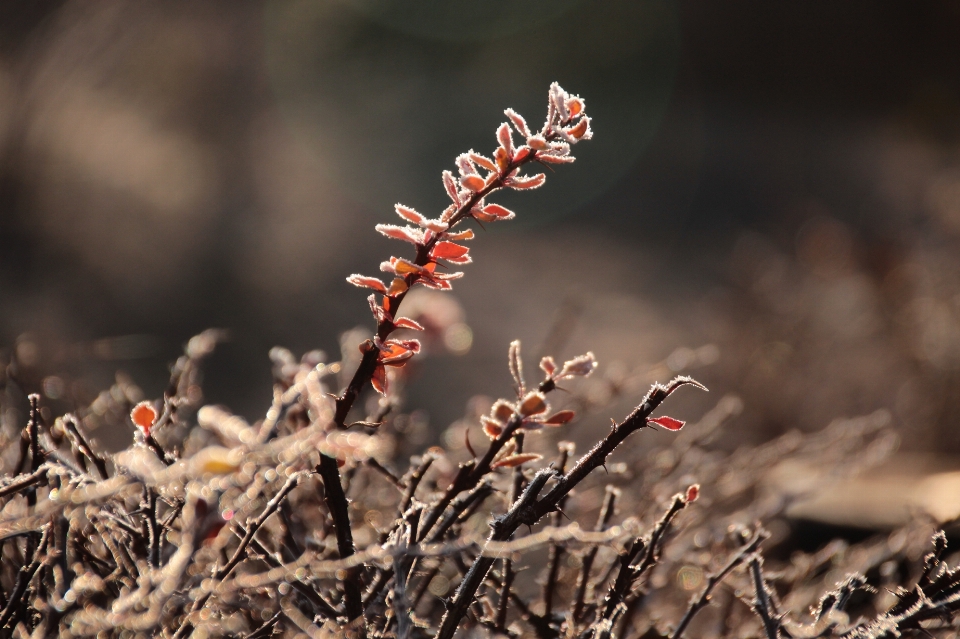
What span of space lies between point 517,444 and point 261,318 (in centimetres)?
435

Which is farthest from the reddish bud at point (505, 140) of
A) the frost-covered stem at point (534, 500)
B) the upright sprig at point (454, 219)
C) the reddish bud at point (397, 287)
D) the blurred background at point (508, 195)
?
the blurred background at point (508, 195)

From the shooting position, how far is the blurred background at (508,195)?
3.00 meters

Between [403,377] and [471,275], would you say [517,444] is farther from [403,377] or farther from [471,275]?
[471,275]

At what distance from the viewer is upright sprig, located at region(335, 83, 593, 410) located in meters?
0.64

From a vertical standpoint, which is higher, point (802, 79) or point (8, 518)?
point (802, 79)

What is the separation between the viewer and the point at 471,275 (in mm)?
6055

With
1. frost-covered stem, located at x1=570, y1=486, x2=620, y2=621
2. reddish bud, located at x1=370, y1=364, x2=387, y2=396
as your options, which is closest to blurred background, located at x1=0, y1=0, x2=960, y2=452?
frost-covered stem, located at x1=570, y1=486, x2=620, y2=621

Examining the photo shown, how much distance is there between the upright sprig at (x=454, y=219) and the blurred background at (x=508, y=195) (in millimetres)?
639

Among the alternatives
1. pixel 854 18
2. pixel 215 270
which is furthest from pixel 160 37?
pixel 854 18

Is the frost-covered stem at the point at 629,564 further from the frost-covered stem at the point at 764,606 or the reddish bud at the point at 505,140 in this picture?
the reddish bud at the point at 505,140

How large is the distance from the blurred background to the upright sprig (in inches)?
25.2

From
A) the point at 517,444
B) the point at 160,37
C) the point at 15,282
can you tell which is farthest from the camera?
the point at 160,37

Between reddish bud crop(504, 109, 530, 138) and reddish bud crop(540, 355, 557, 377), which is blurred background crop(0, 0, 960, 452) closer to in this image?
reddish bud crop(540, 355, 557, 377)

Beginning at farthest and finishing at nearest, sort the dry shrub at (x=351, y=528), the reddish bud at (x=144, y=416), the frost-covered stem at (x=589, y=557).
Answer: the frost-covered stem at (x=589, y=557), the reddish bud at (x=144, y=416), the dry shrub at (x=351, y=528)
